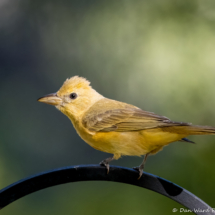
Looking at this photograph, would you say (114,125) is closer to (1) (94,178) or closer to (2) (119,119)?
(2) (119,119)

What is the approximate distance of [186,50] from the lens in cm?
688

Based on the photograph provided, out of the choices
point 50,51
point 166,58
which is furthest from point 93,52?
point 166,58

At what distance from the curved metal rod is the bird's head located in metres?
0.76

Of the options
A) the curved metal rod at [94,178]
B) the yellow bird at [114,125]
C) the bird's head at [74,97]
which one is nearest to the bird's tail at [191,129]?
the yellow bird at [114,125]

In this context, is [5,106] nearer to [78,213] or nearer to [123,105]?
[78,213]

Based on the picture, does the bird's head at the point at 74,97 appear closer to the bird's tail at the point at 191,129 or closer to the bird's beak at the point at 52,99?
the bird's beak at the point at 52,99

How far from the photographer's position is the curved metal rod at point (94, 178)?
8.81 feet

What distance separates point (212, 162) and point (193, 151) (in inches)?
14.4

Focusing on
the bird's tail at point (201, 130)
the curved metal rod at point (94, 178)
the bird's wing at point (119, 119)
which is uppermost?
the bird's wing at point (119, 119)

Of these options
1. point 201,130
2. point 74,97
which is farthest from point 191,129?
point 74,97

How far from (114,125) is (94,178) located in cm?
67

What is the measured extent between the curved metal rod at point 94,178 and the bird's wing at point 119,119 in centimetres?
47

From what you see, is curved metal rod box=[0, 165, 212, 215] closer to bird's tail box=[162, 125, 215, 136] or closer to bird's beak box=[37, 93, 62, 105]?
bird's tail box=[162, 125, 215, 136]

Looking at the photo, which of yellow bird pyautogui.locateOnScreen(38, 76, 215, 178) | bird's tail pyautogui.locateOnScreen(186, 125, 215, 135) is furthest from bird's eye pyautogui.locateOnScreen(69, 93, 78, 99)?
bird's tail pyautogui.locateOnScreen(186, 125, 215, 135)
